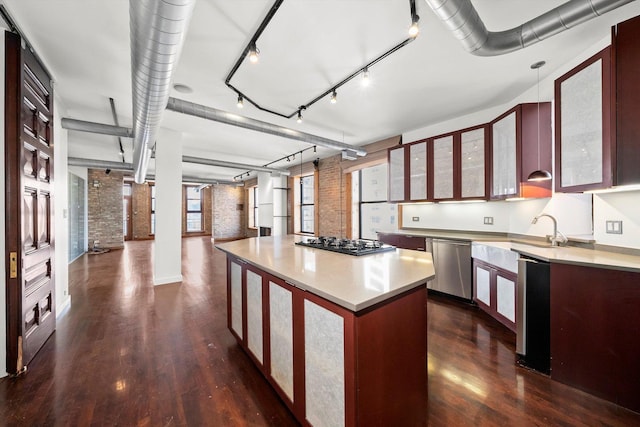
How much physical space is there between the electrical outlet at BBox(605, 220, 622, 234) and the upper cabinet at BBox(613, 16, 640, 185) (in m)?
0.56

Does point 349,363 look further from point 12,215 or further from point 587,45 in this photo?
point 587,45

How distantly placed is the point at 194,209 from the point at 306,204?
7675 millimetres

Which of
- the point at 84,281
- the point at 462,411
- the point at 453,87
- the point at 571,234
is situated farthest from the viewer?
the point at 84,281

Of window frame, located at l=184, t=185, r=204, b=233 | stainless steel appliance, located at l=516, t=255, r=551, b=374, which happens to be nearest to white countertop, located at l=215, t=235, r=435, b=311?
stainless steel appliance, located at l=516, t=255, r=551, b=374

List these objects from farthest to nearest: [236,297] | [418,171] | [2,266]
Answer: [418,171]
[236,297]
[2,266]

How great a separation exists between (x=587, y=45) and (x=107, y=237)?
1209cm

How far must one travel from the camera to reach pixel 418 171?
4410 mm

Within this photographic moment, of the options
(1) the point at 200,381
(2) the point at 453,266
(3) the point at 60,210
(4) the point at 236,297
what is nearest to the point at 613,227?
(2) the point at 453,266

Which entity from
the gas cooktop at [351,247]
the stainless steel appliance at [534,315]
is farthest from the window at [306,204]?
the stainless steel appliance at [534,315]

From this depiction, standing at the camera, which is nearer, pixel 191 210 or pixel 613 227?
pixel 613 227

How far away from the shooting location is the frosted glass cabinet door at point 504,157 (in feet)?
10.1

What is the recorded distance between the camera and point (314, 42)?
2258 millimetres

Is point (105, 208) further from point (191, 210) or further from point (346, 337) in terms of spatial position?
point (346, 337)

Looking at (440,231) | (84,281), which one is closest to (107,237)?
(84,281)
